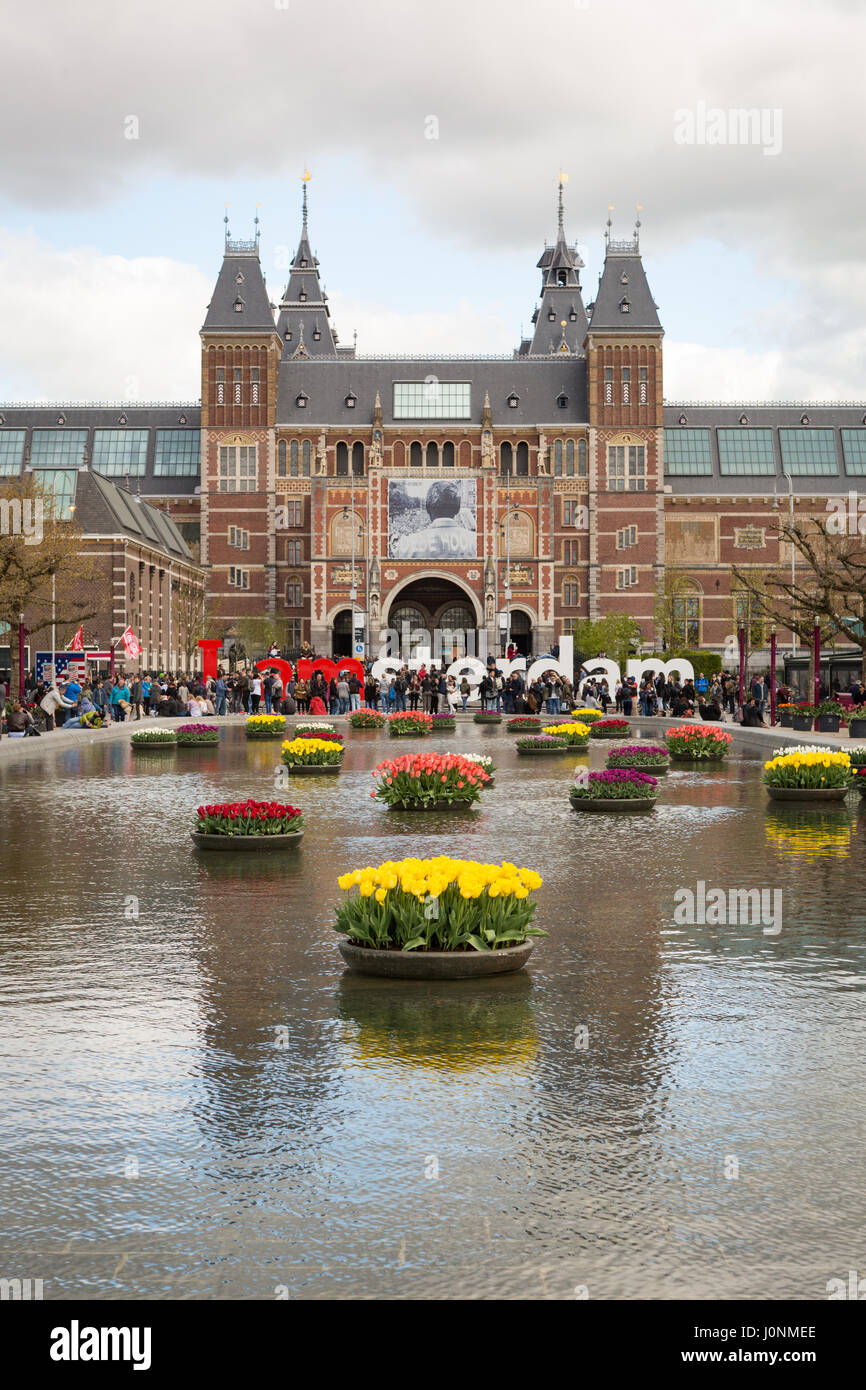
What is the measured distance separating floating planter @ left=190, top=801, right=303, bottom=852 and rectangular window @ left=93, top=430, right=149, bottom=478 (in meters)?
75.7

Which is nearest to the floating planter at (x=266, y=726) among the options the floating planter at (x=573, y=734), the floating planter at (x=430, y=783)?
the floating planter at (x=573, y=734)

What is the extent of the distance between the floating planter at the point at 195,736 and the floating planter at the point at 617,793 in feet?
44.8

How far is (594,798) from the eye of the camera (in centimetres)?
1656

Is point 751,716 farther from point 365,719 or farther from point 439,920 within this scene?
point 439,920

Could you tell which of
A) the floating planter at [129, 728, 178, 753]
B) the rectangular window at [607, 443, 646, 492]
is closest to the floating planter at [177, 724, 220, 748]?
the floating planter at [129, 728, 178, 753]

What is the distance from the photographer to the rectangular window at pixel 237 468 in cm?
7931

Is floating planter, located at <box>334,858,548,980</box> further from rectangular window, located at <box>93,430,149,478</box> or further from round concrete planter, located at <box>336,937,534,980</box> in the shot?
rectangular window, located at <box>93,430,149,478</box>

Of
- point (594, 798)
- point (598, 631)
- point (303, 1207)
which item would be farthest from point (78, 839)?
point (598, 631)

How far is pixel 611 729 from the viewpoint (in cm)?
3247

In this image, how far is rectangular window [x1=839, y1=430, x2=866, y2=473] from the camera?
3339 inches

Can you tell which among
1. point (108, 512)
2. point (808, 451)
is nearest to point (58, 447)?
point (108, 512)

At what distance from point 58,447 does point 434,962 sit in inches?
3262
